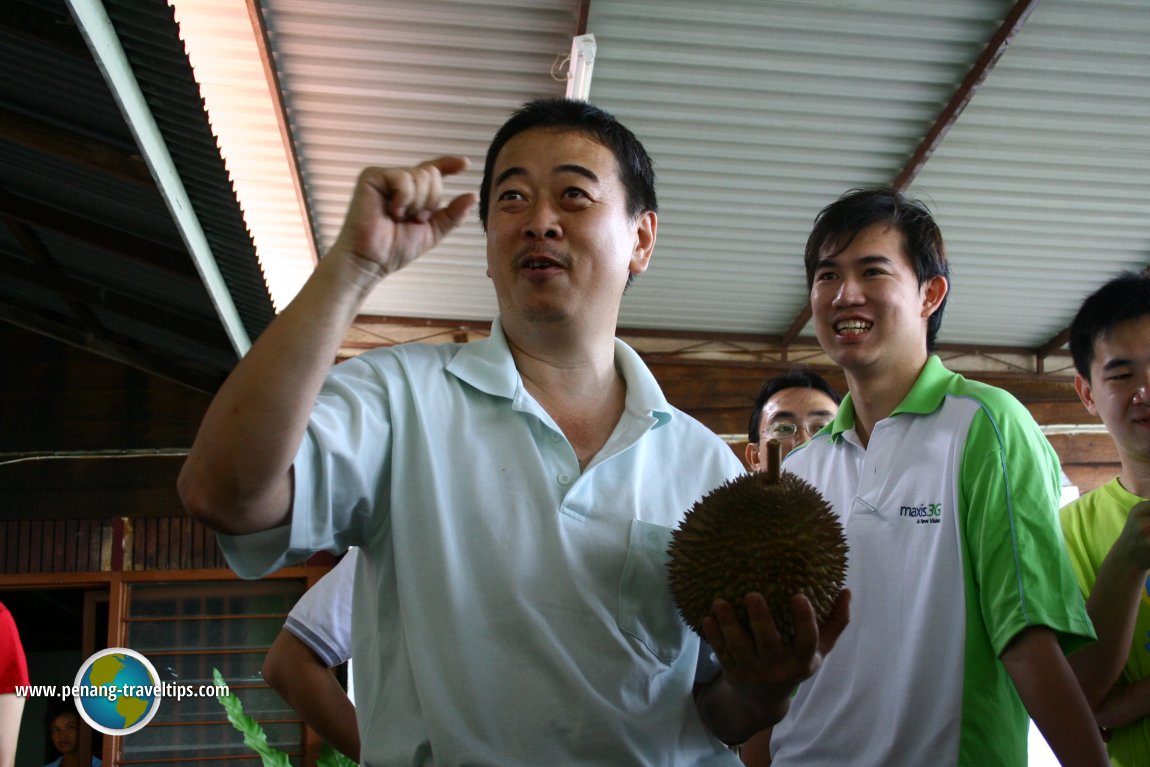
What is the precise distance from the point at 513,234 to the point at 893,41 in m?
4.33

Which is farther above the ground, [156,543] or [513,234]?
[156,543]

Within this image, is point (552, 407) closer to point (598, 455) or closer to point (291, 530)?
point (598, 455)

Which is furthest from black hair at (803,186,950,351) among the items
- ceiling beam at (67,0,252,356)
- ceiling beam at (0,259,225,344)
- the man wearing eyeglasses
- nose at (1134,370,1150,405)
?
ceiling beam at (0,259,225,344)

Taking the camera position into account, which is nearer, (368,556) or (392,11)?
(368,556)

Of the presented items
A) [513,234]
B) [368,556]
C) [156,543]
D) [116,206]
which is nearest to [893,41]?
[116,206]

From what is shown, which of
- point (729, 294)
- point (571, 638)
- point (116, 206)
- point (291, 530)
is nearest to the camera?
point (291, 530)

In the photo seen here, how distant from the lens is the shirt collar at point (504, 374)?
1.59 meters

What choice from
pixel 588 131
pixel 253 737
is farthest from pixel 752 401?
pixel 588 131

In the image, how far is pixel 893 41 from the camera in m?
5.44

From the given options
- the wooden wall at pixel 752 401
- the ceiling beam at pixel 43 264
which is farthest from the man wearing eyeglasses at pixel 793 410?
the wooden wall at pixel 752 401

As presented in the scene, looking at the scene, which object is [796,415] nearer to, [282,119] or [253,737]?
[253,737]

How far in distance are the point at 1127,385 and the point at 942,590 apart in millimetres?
754

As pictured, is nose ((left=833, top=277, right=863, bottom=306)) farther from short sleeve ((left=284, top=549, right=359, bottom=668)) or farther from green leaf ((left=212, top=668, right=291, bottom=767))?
green leaf ((left=212, top=668, right=291, bottom=767))

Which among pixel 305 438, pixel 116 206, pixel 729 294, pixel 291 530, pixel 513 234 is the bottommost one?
pixel 291 530
